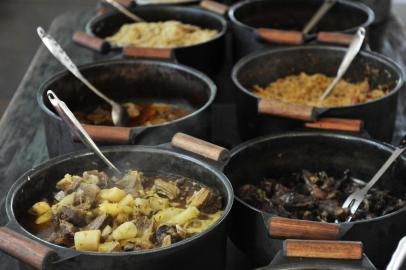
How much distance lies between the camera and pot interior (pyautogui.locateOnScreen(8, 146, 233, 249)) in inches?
59.1

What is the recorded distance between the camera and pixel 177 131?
67.6 inches

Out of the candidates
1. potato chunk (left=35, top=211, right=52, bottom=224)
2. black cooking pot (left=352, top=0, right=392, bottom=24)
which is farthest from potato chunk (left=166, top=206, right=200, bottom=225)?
black cooking pot (left=352, top=0, right=392, bottom=24)

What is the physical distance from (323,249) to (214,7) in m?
1.48

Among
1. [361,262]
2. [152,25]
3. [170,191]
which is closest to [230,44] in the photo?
[152,25]

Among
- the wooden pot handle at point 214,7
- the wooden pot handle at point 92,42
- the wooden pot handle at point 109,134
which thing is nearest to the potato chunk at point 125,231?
the wooden pot handle at point 109,134

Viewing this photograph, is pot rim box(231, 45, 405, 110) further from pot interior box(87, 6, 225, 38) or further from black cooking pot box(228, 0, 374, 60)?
pot interior box(87, 6, 225, 38)

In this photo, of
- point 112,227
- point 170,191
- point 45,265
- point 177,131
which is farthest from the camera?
point 177,131

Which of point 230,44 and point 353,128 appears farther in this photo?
point 230,44

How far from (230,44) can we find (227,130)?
1.83ft

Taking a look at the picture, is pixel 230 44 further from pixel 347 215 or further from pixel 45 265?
pixel 45 265

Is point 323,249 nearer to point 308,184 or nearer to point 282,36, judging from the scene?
point 308,184

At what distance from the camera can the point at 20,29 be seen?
4871mm

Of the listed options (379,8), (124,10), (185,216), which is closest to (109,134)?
(185,216)

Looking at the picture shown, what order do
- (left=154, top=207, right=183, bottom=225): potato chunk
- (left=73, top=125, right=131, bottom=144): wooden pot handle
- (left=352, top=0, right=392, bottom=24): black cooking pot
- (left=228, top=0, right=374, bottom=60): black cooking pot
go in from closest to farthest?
(left=154, top=207, right=183, bottom=225): potato chunk < (left=73, top=125, right=131, bottom=144): wooden pot handle < (left=228, top=0, right=374, bottom=60): black cooking pot < (left=352, top=0, right=392, bottom=24): black cooking pot
